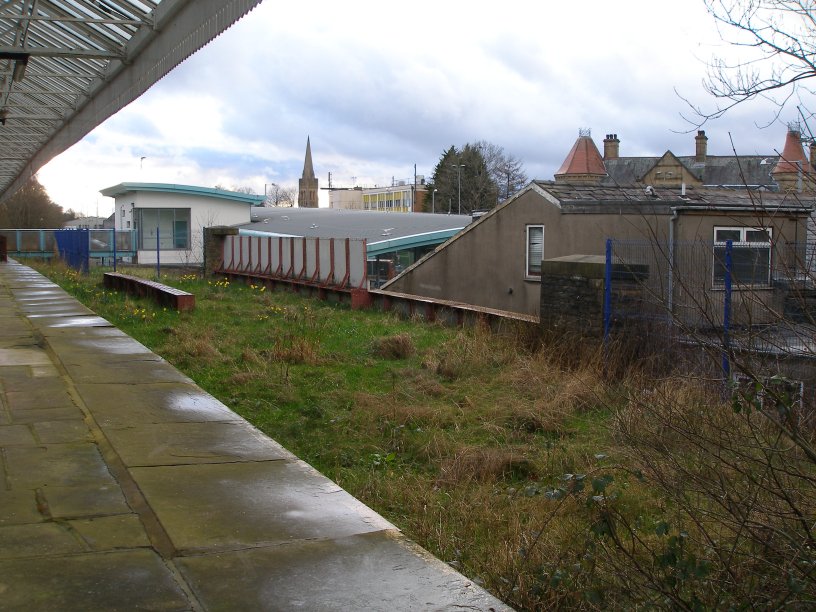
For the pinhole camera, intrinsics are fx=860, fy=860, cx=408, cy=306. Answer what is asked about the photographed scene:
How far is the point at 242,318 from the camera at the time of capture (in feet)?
57.1

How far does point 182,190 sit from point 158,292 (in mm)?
37373

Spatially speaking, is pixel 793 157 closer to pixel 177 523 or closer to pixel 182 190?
pixel 177 523

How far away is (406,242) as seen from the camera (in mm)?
37156

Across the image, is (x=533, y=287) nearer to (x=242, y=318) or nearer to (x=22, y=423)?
(x=242, y=318)

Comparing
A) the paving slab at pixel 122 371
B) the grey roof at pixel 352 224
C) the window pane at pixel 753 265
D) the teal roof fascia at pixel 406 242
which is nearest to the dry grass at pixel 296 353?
the paving slab at pixel 122 371

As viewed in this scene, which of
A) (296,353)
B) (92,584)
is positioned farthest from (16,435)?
(296,353)

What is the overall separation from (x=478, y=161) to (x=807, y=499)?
8312 cm

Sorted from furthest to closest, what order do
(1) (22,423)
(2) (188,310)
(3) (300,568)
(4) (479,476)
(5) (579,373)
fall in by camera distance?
(2) (188,310) → (5) (579,373) → (4) (479,476) → (1) (22,423) → (3) (300,568)

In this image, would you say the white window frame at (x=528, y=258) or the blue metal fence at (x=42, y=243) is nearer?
the white window frame at (x=528, y=258)

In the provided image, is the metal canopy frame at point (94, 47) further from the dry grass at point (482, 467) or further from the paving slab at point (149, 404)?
the dry grass at point (482, 467)

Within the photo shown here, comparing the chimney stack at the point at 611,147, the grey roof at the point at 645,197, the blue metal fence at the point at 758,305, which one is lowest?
the blue metal fence at the point at 758,305

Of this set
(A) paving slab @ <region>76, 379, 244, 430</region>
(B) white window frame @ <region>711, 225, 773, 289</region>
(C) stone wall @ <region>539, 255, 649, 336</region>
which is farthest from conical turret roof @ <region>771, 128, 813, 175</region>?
(C) stone wall @ <region>539, 255, 649, 336</region>

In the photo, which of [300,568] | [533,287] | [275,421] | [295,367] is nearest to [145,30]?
[295,367]

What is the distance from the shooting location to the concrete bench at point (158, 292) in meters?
17.1
